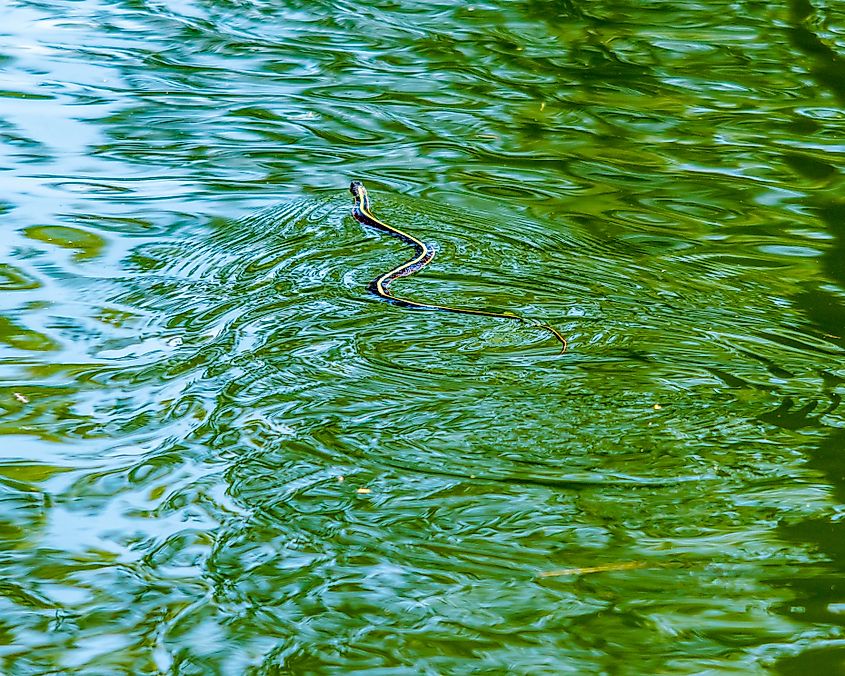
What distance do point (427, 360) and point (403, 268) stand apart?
84cm

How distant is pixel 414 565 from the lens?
3.72m

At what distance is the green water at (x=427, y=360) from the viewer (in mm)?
3531

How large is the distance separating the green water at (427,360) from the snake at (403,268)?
0.06 meters

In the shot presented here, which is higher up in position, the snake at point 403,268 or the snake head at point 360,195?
the snake head at point 360,195

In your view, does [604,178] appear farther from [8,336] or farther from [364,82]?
[8,336]

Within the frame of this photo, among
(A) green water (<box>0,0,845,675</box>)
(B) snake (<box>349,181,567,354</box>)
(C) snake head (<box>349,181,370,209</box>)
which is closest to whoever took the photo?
(A) green water (<box>0,0,845,675</box>)

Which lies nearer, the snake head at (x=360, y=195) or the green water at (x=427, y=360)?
the green water at (x=427, y=360)

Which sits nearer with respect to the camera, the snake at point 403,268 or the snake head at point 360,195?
the snake at point 403,268

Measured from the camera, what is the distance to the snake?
5.16 metres

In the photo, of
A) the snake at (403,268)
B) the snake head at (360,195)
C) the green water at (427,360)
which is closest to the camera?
the green water at (427,360)

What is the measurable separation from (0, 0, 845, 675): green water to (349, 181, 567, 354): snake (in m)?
0.06

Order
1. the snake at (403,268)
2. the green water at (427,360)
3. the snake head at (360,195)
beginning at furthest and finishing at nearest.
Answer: the snake head at (360,195), the snake at (403,268), the green water at (427,360)

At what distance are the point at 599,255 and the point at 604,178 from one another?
41.2 inches

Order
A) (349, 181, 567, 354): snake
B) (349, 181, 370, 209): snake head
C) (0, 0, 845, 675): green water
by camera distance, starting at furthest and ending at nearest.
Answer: (349, 181, 370, 209): snake head < (349, 181, 567, 354): snake < (0, 0, 845, 675): green water
